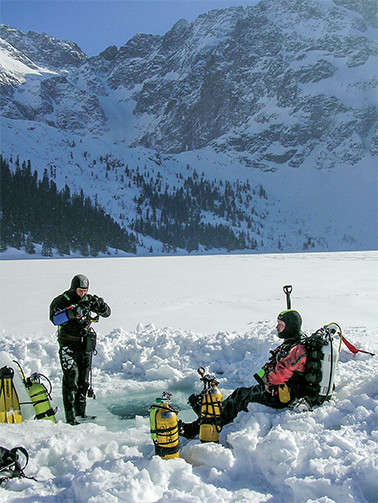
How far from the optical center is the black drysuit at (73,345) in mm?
5527


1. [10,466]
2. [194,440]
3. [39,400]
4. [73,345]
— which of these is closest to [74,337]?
[73,345]

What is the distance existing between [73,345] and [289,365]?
9.48ft

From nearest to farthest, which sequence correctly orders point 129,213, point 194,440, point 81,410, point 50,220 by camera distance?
point 194,440
point 81,410
point 50,220
point 129,213

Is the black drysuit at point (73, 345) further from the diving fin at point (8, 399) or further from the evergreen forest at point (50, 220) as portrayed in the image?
the evergreen forest at point (50, 220)

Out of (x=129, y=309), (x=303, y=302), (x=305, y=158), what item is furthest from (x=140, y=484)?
(x=305, y=158)

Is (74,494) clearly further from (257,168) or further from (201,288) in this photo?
(257,168)

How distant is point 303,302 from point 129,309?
5878 millimetres

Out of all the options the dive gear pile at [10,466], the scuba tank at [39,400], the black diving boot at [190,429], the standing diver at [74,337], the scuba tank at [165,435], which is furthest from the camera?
the standing diver at [74,337]

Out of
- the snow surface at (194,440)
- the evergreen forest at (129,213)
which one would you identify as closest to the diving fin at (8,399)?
the snow surface at (194,440)

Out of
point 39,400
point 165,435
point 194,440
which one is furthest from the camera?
point 39,400

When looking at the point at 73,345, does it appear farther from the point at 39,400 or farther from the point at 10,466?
the point at 10,466

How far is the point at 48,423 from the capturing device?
503cm

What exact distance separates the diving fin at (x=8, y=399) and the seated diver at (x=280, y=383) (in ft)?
6.80

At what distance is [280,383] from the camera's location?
469 cm
